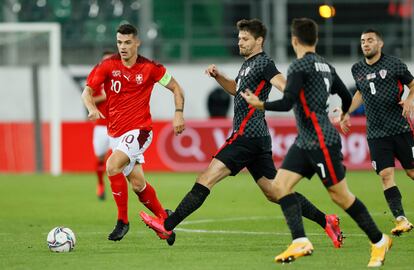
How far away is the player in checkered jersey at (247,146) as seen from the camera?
386 inches

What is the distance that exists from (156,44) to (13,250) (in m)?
18.7

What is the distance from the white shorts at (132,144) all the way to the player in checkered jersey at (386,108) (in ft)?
8.38

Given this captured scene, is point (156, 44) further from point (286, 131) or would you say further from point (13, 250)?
point (13, 250)

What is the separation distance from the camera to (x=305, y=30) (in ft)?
27.7

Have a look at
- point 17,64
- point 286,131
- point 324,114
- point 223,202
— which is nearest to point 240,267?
point 324,114

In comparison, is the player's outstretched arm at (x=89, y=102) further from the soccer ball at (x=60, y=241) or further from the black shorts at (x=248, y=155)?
the black shorts at (x=248, y=155)

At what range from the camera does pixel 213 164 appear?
981 centimetres

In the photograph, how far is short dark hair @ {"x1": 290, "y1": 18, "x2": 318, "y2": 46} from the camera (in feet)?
27.7

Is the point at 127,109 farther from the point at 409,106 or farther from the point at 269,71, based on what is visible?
the point at 409,106

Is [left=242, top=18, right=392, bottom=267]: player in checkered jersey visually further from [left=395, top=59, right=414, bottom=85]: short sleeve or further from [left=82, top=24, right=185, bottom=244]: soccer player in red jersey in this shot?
[left=395, top=59, right=414, bottom=85]: short sleeve

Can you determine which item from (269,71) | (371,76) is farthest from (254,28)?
(371,76)

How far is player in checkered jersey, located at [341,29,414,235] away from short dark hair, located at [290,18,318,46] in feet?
10.2

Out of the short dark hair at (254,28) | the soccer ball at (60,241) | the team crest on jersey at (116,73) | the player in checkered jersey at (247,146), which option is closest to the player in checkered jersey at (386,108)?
the player in checkered jersey at (247,146)

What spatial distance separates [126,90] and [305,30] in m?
2.98
